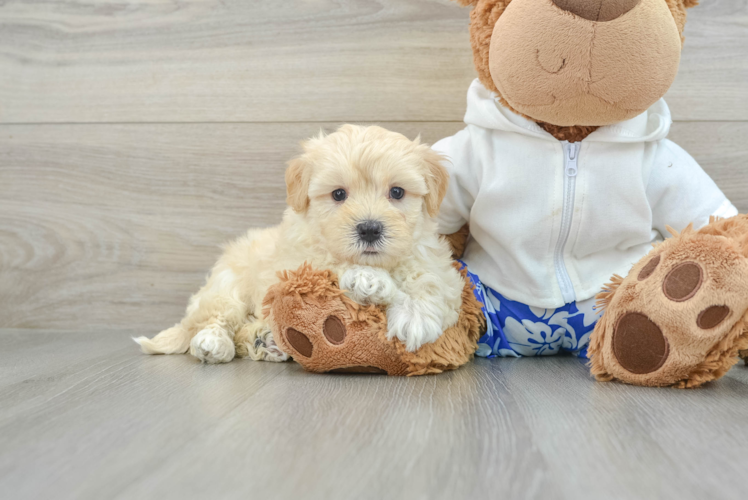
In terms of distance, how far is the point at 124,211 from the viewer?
1.77m

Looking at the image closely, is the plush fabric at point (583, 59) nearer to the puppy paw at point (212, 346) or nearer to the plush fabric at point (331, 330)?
the plush fabric at point (331, 330)

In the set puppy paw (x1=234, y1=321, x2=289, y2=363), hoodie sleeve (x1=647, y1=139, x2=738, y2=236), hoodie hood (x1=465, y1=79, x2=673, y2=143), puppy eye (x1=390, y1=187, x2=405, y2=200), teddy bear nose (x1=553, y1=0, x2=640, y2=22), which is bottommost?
puppy paw (x1=234, y1=321, x2=289, y2=363)

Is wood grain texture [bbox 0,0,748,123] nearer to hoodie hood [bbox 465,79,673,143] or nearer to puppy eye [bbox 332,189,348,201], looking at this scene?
hoodie hood [bbox 465,79,673,143]

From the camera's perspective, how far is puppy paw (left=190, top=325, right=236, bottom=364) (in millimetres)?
1265

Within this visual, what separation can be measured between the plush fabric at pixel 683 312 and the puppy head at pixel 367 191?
0.40 m

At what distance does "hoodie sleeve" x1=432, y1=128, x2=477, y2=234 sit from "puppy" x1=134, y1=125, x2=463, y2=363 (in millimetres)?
108

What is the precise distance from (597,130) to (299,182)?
0.62 metres

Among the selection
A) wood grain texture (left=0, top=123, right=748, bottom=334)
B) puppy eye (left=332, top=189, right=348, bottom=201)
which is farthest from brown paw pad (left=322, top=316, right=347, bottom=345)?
wood grain texture (left=0, top=123, right=748, bottom=334)

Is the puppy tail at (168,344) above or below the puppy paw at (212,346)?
below

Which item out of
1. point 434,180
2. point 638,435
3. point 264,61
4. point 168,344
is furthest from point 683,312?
point 264,61

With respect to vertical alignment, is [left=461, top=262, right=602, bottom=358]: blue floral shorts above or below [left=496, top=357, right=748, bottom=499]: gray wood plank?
below

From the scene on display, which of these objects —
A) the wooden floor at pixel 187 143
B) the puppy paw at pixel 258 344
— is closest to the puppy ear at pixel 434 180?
the wooden floor at pixel 187 143

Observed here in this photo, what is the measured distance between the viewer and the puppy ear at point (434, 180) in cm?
118

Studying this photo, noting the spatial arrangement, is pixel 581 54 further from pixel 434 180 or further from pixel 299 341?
pixel 299 341
